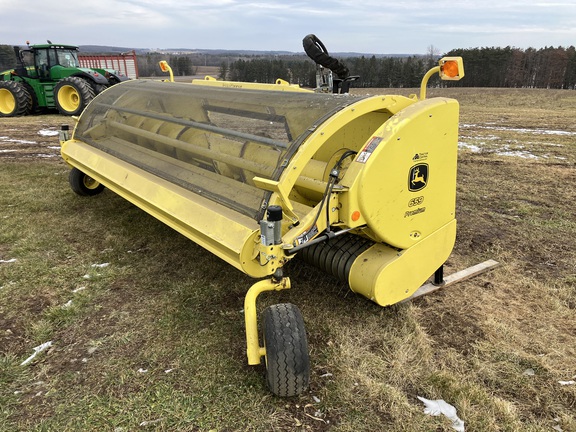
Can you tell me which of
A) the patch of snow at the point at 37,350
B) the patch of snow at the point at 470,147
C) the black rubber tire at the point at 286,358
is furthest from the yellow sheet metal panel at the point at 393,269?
the patch of snow at the point at 470,147

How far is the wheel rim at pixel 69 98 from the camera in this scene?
13.9 m

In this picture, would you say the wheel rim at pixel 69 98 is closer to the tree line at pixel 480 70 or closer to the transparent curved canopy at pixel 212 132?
the transparent curved canopy at pixel 212 132

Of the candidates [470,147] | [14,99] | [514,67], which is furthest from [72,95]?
[514,67]

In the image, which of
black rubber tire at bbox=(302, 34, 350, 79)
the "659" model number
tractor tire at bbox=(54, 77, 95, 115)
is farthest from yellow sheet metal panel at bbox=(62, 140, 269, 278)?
tractor tire at bbox=(54, 77, 95, 115)

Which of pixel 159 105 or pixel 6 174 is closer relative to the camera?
pixel 159 105

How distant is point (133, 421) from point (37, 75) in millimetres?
15435

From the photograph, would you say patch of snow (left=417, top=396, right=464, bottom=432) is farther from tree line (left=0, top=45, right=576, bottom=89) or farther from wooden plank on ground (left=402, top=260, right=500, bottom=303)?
tree line (left=0, top=45, right=576, bottom=89)

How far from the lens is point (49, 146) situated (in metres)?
9.38

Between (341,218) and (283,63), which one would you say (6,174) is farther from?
(283,63)

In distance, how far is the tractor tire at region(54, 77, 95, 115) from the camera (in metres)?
13.3

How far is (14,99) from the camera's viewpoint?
13.8 meters

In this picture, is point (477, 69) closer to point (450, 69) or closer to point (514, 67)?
point (514, 67)

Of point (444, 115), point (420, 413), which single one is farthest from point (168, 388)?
point (444, 115)

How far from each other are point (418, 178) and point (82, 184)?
4.60 m
